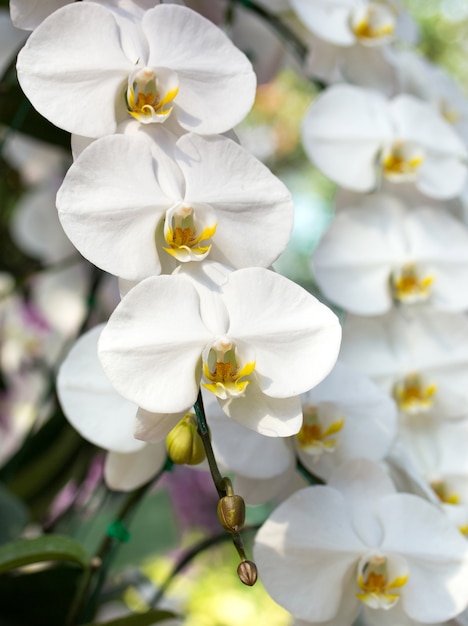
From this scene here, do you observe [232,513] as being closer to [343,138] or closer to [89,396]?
[89,396]

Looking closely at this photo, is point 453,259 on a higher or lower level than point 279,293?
lower

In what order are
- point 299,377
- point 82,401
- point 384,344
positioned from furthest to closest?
point 384,344
point 82,401
point 299,377

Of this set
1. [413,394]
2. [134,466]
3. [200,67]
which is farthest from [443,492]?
[200,67]

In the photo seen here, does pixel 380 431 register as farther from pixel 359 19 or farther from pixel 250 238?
pixel 359 19

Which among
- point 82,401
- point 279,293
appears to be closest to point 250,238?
point 279,293

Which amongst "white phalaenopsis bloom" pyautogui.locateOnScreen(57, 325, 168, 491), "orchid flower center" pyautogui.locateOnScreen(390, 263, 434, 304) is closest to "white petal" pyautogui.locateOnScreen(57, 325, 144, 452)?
"white phalaenopsis bloom" pyautogui.locateOnScreen(57, 325, 168, 491)

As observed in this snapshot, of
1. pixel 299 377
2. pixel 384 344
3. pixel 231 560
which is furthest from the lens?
pixel 231 560

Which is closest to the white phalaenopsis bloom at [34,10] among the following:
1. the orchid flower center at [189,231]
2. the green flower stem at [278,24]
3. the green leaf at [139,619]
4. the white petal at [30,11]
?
the white petal at [30,11]
